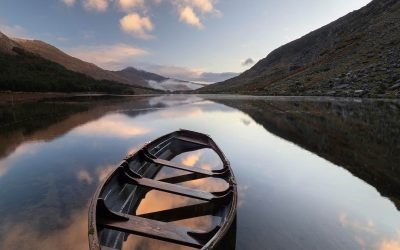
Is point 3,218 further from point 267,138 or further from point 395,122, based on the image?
point 395,122

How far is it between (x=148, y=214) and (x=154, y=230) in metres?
2.97

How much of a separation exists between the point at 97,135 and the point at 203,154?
1033 centimetres

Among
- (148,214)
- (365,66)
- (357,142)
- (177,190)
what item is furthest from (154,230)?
(365,66)

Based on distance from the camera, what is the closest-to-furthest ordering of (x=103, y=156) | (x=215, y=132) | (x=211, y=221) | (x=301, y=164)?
(x=211, y=221)
(x=301, y=164)
(x=103, y=156)
(x=215, y=132)

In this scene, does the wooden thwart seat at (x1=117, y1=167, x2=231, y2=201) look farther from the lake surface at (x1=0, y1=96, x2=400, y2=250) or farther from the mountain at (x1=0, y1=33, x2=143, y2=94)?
the mountain at (x1=0, y1=33, x2=143, y2=94)

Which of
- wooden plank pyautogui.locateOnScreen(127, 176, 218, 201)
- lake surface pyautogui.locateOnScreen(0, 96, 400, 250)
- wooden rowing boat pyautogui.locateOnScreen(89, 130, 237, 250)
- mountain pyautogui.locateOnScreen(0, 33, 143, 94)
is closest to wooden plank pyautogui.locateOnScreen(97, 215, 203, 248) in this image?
wooden rowing boat pyautogui.locateOnScreen(89, 130, 237, 250)

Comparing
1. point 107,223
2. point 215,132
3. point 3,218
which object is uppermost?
point 107,223

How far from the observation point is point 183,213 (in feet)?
31.0

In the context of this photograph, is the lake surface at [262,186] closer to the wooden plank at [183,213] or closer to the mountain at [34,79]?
the wooden plank at [183,213]

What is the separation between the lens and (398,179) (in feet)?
43.4

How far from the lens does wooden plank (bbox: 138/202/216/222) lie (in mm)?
9227

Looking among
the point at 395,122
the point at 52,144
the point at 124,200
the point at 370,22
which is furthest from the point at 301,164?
the point at 370,22

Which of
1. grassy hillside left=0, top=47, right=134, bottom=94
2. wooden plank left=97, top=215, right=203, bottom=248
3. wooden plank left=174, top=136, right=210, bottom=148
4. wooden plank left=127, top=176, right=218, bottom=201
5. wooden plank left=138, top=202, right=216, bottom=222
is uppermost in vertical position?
wooden plank left=97, top=215, right=203, bottom=248

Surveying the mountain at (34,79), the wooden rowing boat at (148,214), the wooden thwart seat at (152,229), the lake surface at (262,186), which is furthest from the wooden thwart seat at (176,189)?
the mountain at (34,79)
